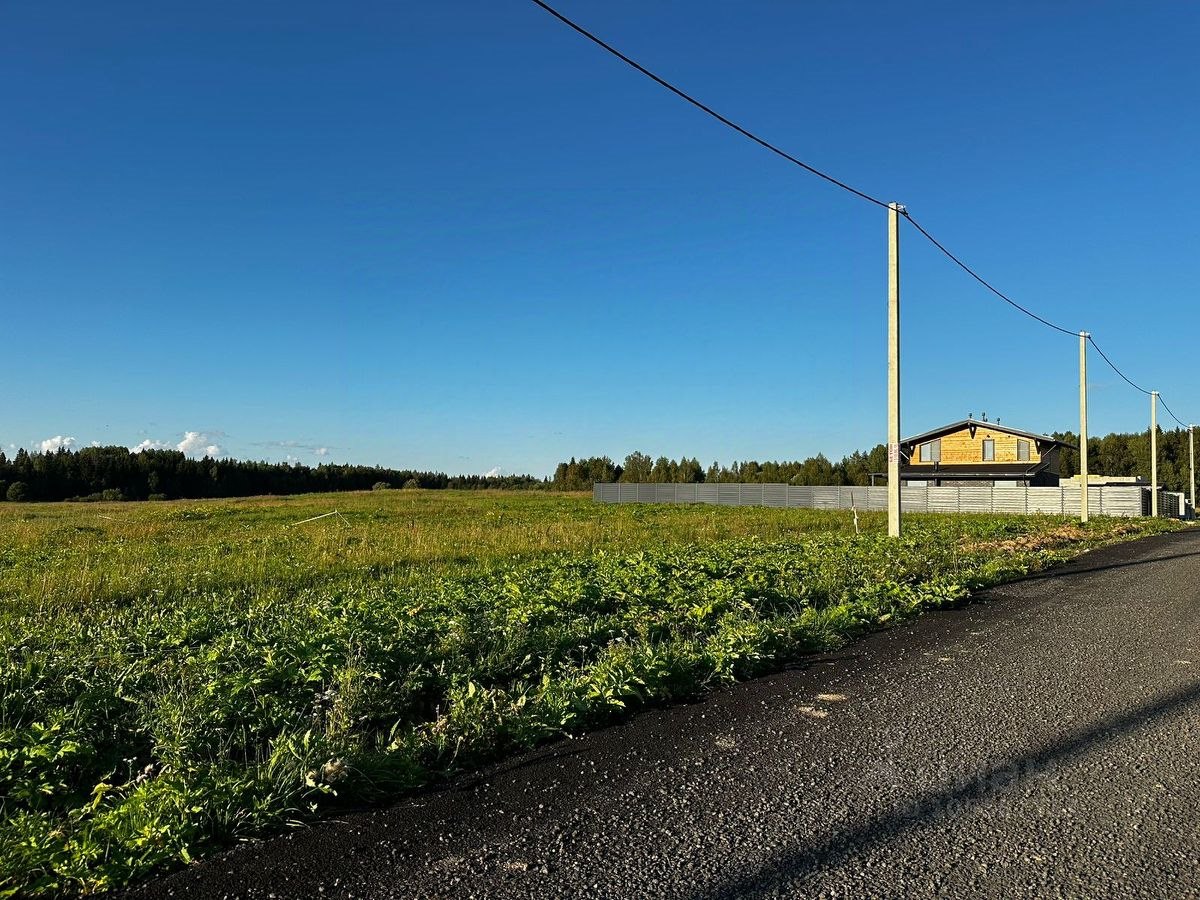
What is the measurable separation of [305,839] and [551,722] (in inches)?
63.6

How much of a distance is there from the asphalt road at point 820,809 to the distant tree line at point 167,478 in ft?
289

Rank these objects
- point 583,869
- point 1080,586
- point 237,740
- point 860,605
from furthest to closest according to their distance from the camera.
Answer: point 1080,586
point 860,605
point 237,740
point 583,869

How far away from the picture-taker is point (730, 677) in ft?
18.2

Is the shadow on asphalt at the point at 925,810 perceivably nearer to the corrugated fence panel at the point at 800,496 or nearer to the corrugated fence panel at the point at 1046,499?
the corrugated fence panel at the point at 1046,499

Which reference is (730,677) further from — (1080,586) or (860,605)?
(1080,586)

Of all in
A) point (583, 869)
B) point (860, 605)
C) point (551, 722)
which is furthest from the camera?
point (860, 605)

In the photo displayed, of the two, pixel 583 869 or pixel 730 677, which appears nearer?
pixel 583 869

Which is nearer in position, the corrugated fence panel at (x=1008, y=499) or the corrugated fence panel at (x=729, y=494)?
the corrugated fence panel at (x=1008, y=499)

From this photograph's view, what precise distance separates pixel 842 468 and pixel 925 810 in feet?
300

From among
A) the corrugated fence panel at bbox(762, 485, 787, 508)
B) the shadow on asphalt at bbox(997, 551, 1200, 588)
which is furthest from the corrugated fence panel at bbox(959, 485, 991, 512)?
the shadow on asphalt at bbox(997, 551, 1200, 588)

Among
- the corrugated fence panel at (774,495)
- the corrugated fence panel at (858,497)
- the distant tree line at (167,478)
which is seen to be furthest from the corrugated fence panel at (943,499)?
the distant tree line at (167,478)

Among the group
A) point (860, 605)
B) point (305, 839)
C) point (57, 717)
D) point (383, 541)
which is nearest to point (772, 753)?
point (305, 839)

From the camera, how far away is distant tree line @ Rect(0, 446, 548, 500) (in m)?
86.1

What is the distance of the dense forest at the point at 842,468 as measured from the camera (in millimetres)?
80188
